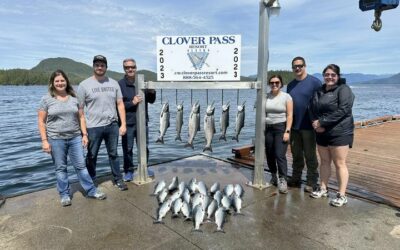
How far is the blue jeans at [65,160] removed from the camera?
4.74m

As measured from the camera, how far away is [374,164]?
7.14 meters

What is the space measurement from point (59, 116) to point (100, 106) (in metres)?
0.66

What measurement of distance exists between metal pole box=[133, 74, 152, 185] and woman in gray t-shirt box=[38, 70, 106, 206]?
1.04m

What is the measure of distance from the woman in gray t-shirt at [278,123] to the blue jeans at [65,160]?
9.97 ft

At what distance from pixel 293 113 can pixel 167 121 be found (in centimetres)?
220

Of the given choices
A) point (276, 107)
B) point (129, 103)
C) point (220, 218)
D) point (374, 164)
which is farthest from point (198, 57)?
point (374, 164)

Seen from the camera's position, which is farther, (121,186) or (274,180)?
(274,180)

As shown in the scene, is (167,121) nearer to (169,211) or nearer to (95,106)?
(95,106)

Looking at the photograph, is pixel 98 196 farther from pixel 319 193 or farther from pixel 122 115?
pixel 319 193

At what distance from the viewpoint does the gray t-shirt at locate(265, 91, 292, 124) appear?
527cm

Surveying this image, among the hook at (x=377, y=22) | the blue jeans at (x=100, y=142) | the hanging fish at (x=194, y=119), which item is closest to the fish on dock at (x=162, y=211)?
the blue jeans at (x=100, y=142)

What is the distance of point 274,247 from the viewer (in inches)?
142

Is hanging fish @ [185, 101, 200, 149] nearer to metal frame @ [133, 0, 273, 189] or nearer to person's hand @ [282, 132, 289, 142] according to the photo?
metal frame @ [133, 0, 273, 189]

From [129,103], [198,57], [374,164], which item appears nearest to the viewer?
[198,57]
